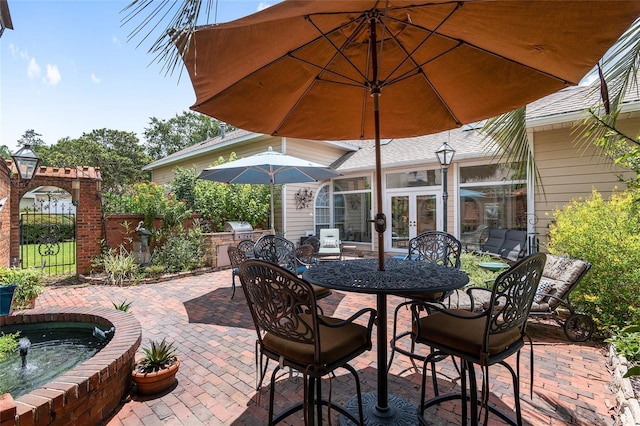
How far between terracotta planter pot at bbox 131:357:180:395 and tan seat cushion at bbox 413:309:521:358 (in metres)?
2.13

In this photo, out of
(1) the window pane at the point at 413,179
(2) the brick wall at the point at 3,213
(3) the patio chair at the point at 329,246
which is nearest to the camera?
(2) the brick wall at the point at 3,213

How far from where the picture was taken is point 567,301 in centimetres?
363

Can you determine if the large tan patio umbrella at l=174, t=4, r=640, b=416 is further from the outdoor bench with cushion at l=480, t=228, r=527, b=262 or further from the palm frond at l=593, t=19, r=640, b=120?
the outdoor bench with cushion at l=480, t=228, r=527, b=262

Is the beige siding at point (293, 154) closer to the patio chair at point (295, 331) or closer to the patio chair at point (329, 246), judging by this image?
the patio chair at point (329, 246)

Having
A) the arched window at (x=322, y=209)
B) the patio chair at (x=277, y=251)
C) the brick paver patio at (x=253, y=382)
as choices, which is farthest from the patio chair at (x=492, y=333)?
the arched window at (x=322, y=209)

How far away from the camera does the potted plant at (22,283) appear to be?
4053 millimetres

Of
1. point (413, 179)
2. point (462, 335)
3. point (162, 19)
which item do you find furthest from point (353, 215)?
point (162, 19)

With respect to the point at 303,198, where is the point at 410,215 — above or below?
below

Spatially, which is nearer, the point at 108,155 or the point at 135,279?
the point at 135,279

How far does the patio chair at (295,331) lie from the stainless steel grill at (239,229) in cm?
669

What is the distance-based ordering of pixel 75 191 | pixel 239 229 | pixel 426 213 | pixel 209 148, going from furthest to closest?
pixel 209 148 → pixel 426 213 → pixel 239 229 → pixel 75 191

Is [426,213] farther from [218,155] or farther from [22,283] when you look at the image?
[22,283]

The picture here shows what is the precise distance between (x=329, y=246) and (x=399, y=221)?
8.25 ft

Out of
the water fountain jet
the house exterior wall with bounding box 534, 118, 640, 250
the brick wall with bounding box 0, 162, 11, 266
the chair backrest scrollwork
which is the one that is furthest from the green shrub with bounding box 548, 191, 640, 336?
the brick wall with bounding box 0, 162, 11, 266
